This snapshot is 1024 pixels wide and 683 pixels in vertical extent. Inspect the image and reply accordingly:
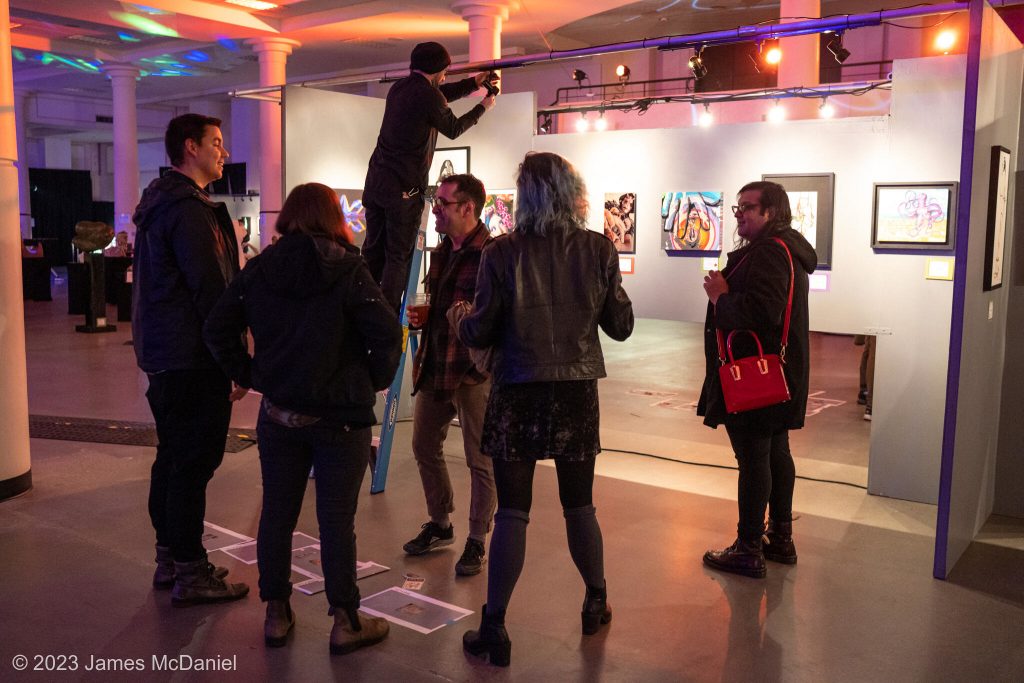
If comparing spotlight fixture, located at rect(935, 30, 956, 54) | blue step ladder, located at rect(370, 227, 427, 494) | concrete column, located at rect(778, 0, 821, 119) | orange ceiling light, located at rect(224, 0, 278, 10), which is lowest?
blue step ladder, located at rect(370, 227, 427, 494)

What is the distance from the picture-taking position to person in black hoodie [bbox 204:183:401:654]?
9.57ft

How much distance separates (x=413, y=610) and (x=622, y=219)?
4565 millimetres

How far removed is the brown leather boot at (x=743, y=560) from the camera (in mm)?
3932

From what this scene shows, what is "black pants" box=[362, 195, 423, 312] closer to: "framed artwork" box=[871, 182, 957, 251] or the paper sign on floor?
the paper sign on floor

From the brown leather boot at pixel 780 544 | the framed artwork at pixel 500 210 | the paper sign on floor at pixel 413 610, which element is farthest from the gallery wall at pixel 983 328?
the framed artwork at pixel 500 210

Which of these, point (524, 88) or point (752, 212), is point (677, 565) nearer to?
point (752, 212)

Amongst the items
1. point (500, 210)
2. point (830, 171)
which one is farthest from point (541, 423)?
point (500, 210)

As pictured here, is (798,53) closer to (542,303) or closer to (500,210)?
(500,210)

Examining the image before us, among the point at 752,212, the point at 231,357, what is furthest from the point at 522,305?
the point at 752,212

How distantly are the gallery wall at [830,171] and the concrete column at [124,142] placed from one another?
12443 millimetres

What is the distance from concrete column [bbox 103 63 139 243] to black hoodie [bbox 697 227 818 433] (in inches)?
649

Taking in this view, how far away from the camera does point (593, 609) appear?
3303mm

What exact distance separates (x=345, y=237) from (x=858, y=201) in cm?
437

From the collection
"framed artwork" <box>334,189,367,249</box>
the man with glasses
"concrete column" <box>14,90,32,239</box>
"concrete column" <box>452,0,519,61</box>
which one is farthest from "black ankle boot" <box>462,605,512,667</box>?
"concrete column" <box>14,90,32,239</box>
